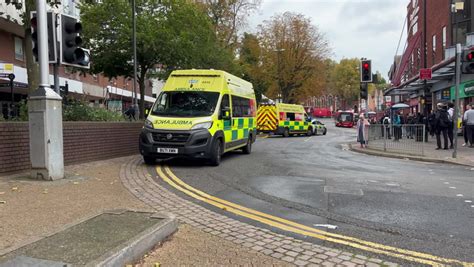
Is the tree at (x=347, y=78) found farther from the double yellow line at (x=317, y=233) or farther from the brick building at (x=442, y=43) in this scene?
the double yellow line at (x=317, y=233)

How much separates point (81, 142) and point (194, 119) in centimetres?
295

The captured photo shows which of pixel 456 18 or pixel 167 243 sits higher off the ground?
pixel 456 18

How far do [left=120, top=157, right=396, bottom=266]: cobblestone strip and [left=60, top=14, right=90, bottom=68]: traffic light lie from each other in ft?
9.30

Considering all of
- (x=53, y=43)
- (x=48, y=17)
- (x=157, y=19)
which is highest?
(x=157, y=19)

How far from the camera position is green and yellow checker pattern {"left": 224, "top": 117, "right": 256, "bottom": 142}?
1238 centimetres

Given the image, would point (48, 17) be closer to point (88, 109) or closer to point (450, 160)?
point (88, 109)

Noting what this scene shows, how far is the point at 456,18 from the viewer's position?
2862 cm

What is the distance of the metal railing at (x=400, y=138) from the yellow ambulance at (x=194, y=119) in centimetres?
676

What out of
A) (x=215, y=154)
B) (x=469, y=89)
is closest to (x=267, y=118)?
(x=469, y=89)

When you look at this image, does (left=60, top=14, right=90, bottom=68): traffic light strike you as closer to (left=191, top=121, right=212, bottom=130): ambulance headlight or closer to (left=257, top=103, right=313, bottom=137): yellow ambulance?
(left=191, top=121, right=212, bottom=130): ambulance headlight

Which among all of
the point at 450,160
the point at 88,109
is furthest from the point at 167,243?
the point at 450,160

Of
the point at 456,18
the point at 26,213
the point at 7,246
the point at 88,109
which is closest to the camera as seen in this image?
the point at 7,246

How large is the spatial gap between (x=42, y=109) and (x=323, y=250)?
5727mm

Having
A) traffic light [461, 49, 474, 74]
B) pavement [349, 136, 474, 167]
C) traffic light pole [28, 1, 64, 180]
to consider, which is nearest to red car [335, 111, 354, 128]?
pavement [349, 136, 474, 167]
